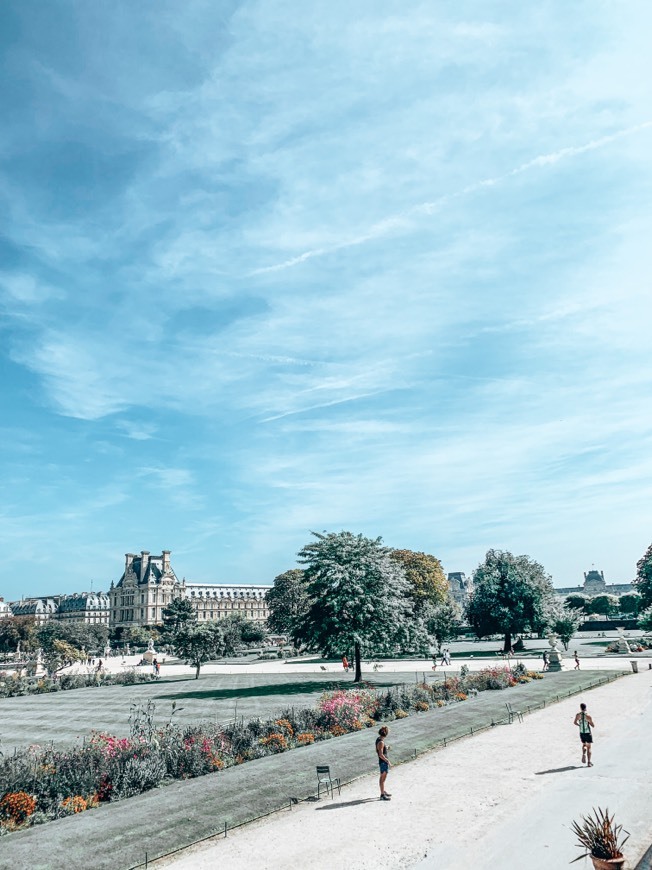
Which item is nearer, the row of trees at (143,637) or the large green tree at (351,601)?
the large green tree at (351,601)

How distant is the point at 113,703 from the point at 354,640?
728 inches

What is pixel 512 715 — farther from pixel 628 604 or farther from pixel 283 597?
pixel 628 604

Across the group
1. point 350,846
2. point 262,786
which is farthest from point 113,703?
point 350,846

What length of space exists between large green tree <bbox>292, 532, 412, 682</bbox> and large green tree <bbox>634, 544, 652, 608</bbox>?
37515 millimetres

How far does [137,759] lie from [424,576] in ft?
236

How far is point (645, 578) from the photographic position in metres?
67.9

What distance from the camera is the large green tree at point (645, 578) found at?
6625 centimetres

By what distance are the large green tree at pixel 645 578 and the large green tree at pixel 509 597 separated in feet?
35.3

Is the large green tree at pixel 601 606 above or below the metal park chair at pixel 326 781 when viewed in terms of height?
below

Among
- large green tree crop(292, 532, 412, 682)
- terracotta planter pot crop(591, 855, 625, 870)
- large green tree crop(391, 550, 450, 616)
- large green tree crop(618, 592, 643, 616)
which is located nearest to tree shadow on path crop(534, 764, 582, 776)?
terracotta planter pot crop(591, 855, 625, 870)

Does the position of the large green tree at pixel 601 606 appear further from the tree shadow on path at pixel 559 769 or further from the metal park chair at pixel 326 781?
the metal park chair at pixel 326 781

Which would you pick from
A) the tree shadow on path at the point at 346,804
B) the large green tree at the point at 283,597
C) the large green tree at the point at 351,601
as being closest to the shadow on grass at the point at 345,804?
the tree shadow on path at the point at 346,804

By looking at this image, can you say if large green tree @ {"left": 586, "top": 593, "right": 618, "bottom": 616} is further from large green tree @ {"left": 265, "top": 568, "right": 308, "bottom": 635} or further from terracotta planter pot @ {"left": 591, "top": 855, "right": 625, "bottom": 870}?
terracotta planter pot @ {"left": 591, "top": 855, "right": 625, "bottom": 870}

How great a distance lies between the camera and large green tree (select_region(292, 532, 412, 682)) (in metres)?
39.2
